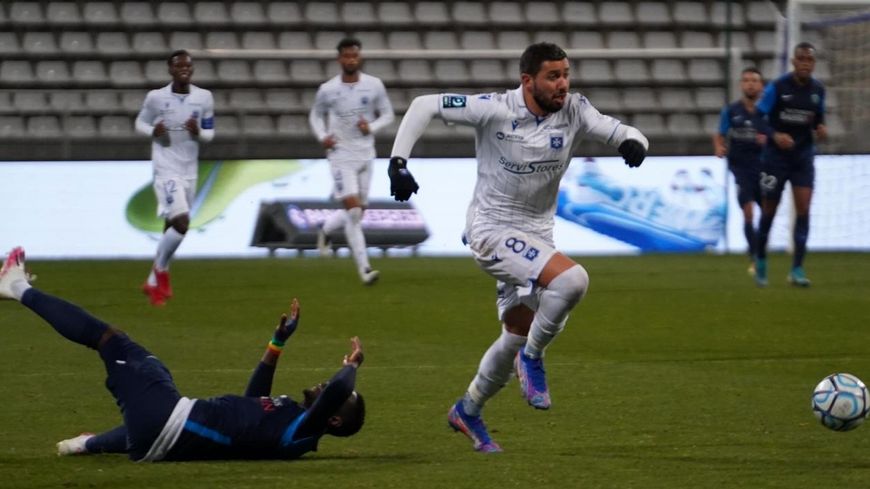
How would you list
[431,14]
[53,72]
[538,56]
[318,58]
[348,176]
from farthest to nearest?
[431,14] → [53,72] → [318,58] → [348,176] → [538,56]

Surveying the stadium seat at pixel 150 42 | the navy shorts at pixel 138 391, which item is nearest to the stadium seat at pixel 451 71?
the stadium seat at pixel 150 42

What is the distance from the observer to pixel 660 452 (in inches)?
269

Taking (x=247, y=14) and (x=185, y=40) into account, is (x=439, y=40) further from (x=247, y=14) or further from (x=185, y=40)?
(x=185, y=40)

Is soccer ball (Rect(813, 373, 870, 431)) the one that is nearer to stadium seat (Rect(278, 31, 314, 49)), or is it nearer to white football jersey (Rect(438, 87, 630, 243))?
white football jersey (Rect(438, 87, 630, 243))

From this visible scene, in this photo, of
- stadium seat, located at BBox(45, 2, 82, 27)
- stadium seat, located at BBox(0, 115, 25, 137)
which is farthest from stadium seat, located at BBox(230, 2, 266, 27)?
stadium seat, located at BBox(0, 115, 25, 137)

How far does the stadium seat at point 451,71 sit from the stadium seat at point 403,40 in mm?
573

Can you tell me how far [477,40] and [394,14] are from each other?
1.32 meters

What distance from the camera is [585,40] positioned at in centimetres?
2356

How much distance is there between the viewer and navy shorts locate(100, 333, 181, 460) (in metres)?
6.35

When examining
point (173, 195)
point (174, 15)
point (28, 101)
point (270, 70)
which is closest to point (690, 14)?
point (270, 70)

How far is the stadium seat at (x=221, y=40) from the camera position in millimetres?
22766

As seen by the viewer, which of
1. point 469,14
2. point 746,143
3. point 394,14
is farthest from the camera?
point 469,14

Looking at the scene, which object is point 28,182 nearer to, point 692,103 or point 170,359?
point 170,359

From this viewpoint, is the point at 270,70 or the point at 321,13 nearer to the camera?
the point at 270,70
